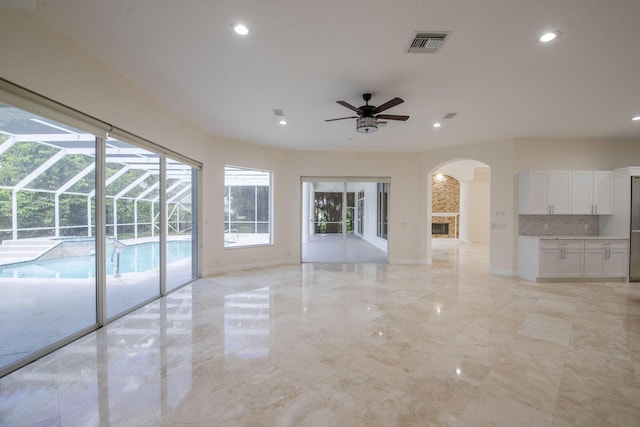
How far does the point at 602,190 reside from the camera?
5.63m

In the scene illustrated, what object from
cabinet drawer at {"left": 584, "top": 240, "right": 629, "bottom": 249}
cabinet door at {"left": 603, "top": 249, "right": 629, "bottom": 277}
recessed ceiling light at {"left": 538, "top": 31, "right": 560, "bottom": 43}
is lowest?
cabinet door at {"left": 603, "top": 249, "right": 629, "bottom": 277}

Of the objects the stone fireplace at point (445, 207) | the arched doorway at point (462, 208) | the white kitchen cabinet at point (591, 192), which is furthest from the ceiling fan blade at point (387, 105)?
the stone fireplace at point (445, 207)

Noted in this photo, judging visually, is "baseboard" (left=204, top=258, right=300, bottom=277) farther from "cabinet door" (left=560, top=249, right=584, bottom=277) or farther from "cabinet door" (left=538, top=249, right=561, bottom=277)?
"cabinet door" (left=560, top=249, right=584, bottom=277)

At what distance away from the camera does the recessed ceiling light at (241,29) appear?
2400 millimetres

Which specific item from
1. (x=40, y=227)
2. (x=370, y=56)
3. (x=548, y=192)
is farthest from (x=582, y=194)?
(x=40, y=227)

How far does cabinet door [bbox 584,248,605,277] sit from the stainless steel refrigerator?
0.59 m

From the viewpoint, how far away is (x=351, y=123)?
4918mm

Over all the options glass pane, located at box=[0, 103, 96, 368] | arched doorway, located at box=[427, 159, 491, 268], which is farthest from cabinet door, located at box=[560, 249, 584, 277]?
glass pane, located at box=[0, 103, 96, 368]

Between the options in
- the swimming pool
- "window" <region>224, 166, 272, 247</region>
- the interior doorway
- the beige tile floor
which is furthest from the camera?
the interior doorway

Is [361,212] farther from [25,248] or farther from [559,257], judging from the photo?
[25,248]

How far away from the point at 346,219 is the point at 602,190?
227 inches

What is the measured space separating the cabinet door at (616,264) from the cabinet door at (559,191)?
1.21 meters

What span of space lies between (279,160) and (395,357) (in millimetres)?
5591

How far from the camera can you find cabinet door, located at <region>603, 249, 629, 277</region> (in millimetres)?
5492
